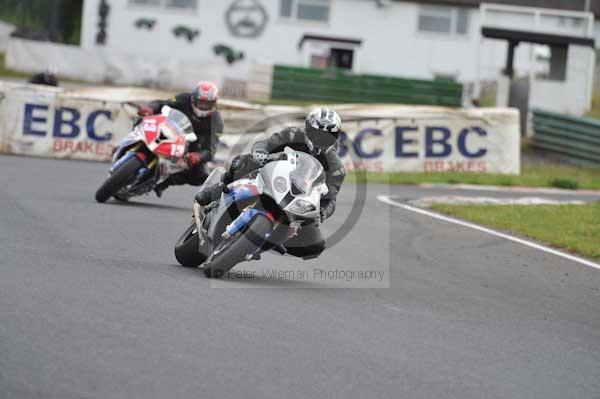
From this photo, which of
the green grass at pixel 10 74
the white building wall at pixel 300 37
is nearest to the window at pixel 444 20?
the white building wall at pixel 300 37

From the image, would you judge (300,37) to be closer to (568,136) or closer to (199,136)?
(568,136)

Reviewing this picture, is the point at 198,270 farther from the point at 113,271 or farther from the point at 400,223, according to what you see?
the point at 400,223

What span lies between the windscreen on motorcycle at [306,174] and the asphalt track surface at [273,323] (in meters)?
0.82

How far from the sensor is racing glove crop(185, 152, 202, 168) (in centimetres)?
1421

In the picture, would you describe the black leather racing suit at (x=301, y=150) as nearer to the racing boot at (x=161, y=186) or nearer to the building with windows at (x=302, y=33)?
the racing boot at (x=161, y=186)

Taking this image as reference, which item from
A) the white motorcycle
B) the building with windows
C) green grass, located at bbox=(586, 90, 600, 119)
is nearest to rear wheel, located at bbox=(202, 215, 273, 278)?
the white motorcycle

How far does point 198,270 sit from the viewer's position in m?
9.45

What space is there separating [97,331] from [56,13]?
1986 inches

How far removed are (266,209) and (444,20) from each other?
42.1 m

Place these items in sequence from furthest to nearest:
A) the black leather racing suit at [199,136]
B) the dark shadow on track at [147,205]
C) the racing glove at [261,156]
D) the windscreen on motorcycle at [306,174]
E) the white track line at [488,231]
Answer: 1. the black leather racing suit at [199,136]
2. the dark shadow on track at [147,205]
3. the white track line at [488,231]
4. the racing glove at [261,156]
5. the windscreen on motorcycle at [306,174]

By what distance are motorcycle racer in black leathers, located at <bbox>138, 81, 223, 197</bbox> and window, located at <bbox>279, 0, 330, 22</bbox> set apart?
1368 inches

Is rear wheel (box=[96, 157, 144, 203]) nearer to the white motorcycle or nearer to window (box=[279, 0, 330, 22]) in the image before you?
the white motorcycle

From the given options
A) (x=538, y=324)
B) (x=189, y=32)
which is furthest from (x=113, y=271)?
(x=189, y=32)

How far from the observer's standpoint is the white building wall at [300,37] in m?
48.3
